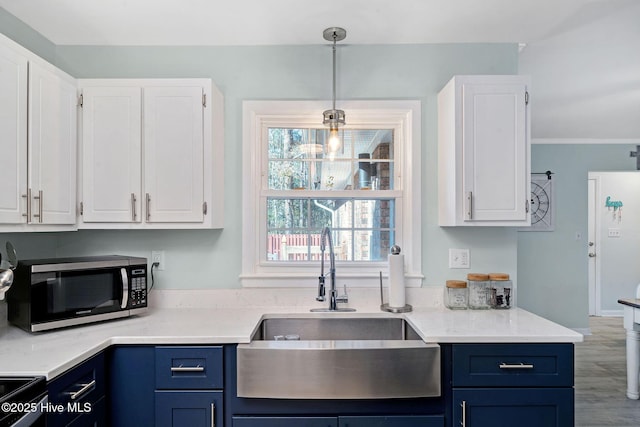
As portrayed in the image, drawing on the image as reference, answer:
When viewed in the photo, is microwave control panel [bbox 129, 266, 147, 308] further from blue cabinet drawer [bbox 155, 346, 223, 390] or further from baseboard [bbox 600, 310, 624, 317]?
baseboard [bbox 600, 310, 624, 317]

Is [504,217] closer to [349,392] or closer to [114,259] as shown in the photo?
[349,392]

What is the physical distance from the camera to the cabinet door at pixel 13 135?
1604mm

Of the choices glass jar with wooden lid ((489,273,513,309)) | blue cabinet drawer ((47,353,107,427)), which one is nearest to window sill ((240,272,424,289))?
glass jar with wooden lid ((489,273,513,309))

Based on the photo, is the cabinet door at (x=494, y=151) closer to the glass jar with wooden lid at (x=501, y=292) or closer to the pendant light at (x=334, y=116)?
the glass jar with wooden lid at (x=501, y=292)

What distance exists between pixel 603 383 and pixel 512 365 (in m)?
2.47

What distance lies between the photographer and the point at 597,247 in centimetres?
566

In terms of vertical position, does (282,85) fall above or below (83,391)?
above

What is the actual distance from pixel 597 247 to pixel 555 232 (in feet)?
4.06

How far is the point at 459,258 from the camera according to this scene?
236 centimetres

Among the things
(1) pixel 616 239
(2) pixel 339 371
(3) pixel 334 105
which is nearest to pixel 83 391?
(2) pixel 339 371

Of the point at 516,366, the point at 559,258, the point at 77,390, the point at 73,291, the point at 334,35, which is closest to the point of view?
the point at 77,390

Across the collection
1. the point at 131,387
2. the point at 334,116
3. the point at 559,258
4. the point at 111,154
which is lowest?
the point at 131,387

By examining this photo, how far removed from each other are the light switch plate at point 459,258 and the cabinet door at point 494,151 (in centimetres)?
37

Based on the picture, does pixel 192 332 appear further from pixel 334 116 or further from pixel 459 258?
pixel 459 258
